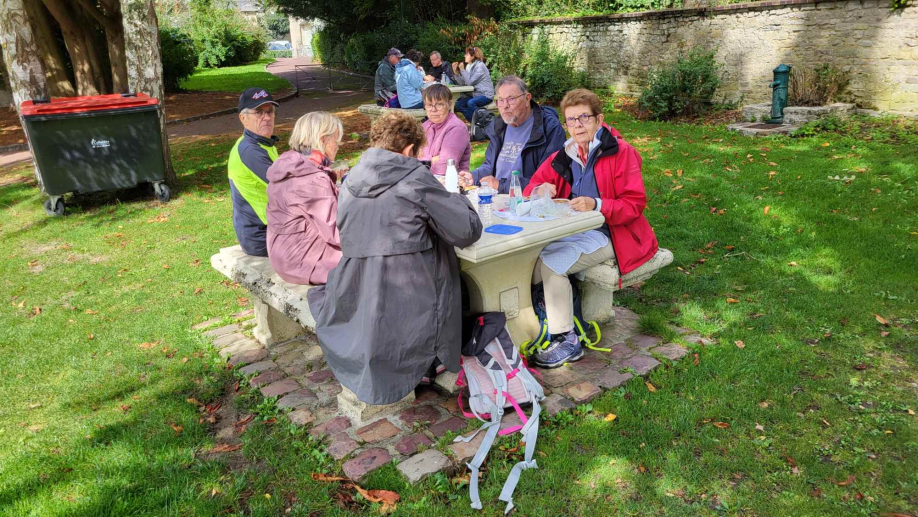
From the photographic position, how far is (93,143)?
8.06 metres

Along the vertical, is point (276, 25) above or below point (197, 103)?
above

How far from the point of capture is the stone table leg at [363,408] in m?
3.55

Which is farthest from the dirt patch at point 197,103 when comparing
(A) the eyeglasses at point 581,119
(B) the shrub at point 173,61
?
(A) the eyeglasses at point 581,119

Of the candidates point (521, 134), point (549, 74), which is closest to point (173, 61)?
point (549, 74)

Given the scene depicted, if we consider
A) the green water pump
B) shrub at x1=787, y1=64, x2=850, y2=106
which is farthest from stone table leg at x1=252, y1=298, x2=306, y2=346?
shrub at x1=787, y1=64, x2=850, y2=106

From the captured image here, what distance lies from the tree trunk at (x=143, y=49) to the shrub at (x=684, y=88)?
796 centimetres

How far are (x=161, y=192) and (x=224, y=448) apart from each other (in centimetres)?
617

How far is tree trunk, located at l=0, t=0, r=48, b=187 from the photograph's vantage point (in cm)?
873

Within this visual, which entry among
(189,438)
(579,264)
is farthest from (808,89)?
(189,438)

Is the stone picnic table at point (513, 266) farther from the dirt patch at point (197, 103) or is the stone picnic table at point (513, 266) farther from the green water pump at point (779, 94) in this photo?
the dirt patch at point (197, 103)

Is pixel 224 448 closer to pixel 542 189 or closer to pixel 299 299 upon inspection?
pixel 299 299

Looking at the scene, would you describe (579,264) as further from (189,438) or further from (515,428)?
(189,438)

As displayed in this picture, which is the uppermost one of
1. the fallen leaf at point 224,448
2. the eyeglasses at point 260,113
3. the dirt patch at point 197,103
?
the eyeglasses at point 260,113

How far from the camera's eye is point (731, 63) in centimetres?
1192
